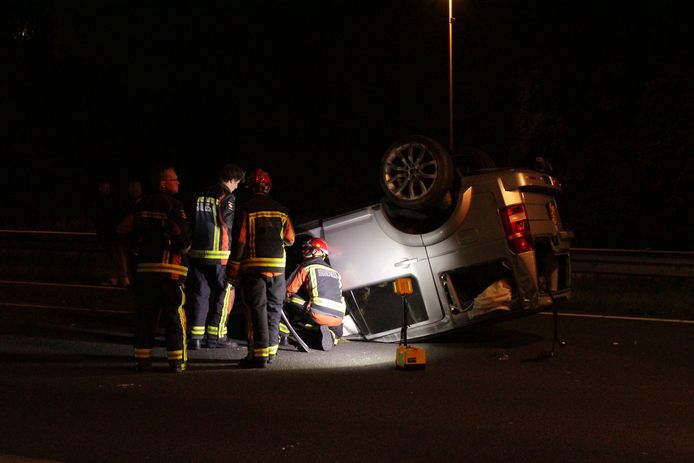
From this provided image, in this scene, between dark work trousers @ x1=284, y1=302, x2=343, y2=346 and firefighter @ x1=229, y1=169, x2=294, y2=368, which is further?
dark work trousers @ x1=284, y1=302, x2=343, y2=346

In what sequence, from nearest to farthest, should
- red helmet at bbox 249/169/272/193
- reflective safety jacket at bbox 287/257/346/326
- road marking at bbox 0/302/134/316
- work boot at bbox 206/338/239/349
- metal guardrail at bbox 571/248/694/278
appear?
red helmet at bbox 249/169/272/193 < reflective safety jacket at bbox 287/257/346/326 < work boot at bbox 206/338/239/349 < road marking at bbox 0/302/134/316 < metal guardrail at bbox 571/248/694/278

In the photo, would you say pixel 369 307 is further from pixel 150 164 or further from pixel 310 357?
pixel 150 164

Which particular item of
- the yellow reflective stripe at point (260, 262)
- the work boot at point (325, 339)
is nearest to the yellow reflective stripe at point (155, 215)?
the yellow reflective stripe at point (260, 262)

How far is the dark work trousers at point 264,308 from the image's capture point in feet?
28.3

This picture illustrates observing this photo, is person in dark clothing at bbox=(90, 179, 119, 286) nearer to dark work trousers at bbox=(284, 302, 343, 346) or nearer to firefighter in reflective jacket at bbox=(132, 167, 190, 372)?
dark work trousers at bbox=(284, 302, 343, 346)

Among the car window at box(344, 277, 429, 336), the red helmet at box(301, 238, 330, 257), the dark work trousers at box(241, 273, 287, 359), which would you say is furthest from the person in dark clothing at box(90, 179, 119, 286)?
the dark work trousers at box(241, 273, 287, 359)

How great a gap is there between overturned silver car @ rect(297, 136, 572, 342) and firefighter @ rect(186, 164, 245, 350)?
3.07 feet

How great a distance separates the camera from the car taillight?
28.8 feet

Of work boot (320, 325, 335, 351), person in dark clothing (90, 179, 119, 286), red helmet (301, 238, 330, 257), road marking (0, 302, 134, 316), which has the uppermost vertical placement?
person in dark clothing (90, 179, 119, 286)

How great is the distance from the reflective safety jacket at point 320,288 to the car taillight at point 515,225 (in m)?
1.62

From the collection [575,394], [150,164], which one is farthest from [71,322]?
[150,164]

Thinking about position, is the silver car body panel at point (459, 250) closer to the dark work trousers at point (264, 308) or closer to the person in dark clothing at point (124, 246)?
the dark work trousers at point (264, 308)

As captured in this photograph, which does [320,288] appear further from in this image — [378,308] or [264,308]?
[264,308]

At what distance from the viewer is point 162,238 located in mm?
8539
